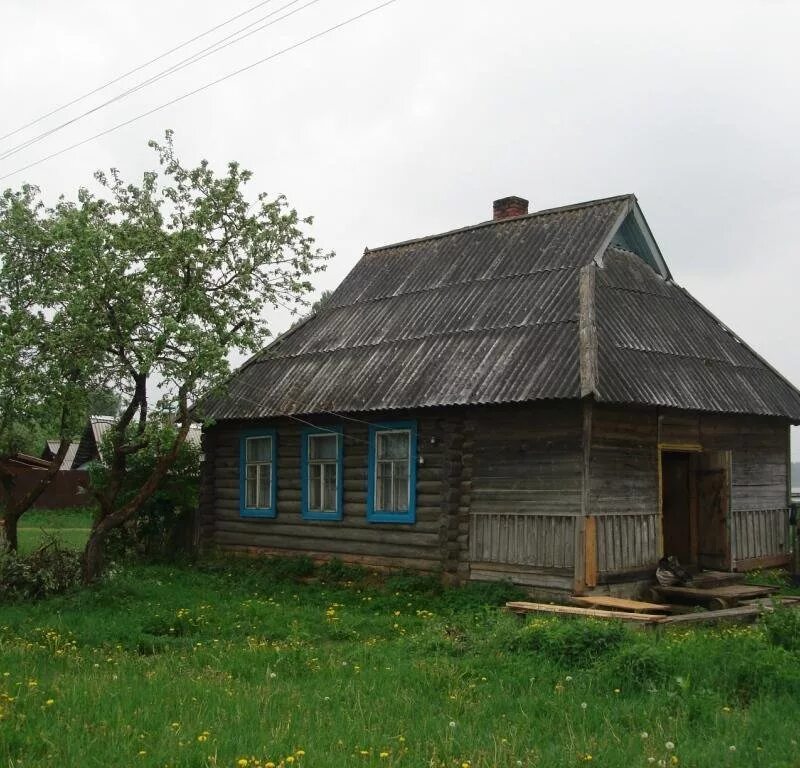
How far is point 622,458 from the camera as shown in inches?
513

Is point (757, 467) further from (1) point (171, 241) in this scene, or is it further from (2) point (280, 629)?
(1) point (171, 241)

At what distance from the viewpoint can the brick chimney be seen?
19.0 m

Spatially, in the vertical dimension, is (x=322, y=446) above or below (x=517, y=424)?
below

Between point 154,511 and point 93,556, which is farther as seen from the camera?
point 154,511

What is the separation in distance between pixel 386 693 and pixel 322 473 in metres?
8.61

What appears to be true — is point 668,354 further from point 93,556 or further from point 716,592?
point 93,556

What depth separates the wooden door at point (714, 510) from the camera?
14.4 m

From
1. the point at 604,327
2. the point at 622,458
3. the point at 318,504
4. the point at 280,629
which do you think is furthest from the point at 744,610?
the point at 318,504

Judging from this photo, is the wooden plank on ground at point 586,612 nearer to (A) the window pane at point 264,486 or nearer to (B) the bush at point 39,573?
(B) the bush at point 39,573

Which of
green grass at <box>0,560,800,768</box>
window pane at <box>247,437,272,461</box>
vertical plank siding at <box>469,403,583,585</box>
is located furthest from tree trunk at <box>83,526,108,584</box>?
vertical plank siding at <box>469,403,583,585</box>

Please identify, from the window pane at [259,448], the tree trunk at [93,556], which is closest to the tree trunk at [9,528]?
the tree trunk at [93,556]

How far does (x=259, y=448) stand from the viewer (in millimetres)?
17406

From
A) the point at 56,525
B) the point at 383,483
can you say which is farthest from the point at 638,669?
the point at 56,525

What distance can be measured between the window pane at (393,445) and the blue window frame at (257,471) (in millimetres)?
2588
